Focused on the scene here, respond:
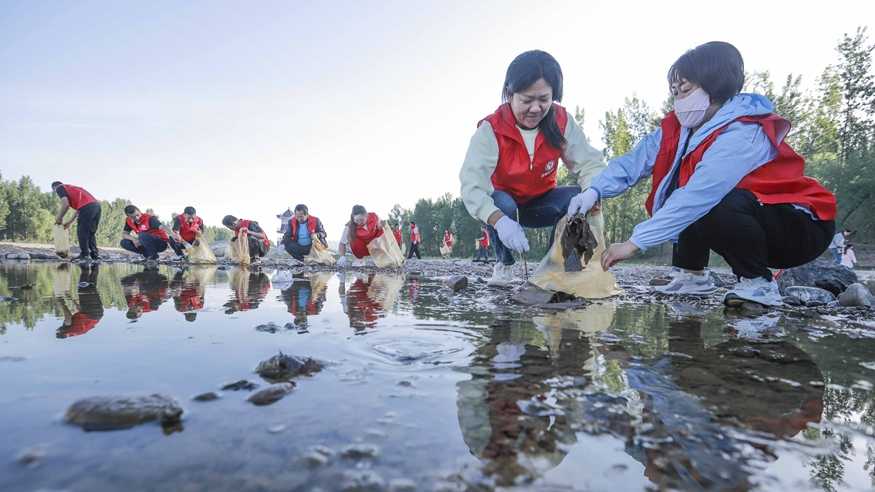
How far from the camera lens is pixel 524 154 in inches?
147

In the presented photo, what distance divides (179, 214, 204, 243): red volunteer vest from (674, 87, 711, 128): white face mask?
471 inches

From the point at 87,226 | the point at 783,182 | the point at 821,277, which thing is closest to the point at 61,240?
the point at 87,226

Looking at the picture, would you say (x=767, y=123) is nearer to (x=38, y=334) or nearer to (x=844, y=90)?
(x=38, y=334)

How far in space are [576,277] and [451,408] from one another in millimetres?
2415

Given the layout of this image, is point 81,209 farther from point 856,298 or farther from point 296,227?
point 856,298

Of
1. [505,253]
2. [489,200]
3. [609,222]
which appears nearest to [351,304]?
[489,200]

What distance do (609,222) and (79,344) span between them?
102ft

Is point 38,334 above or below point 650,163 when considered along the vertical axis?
below

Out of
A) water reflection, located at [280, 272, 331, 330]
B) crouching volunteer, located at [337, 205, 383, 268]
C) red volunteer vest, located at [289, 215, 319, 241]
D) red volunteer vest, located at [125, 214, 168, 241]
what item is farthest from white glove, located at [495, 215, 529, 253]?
red volunteer vest, located at [125, 214, 168, 241]

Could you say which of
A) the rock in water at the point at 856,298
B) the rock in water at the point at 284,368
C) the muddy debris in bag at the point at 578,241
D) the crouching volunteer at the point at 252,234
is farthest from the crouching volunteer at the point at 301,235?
the rock in water at the point at 284,368

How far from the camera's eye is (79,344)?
5.29ft

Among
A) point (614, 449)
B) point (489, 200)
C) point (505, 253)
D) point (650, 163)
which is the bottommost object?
point (614, 449)

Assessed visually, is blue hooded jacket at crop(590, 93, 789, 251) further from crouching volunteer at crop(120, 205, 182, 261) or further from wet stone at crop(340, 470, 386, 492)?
crouching volunteer at crop(120, 205, 182, 261)

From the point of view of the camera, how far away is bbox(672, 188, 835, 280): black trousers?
2.75 metres
